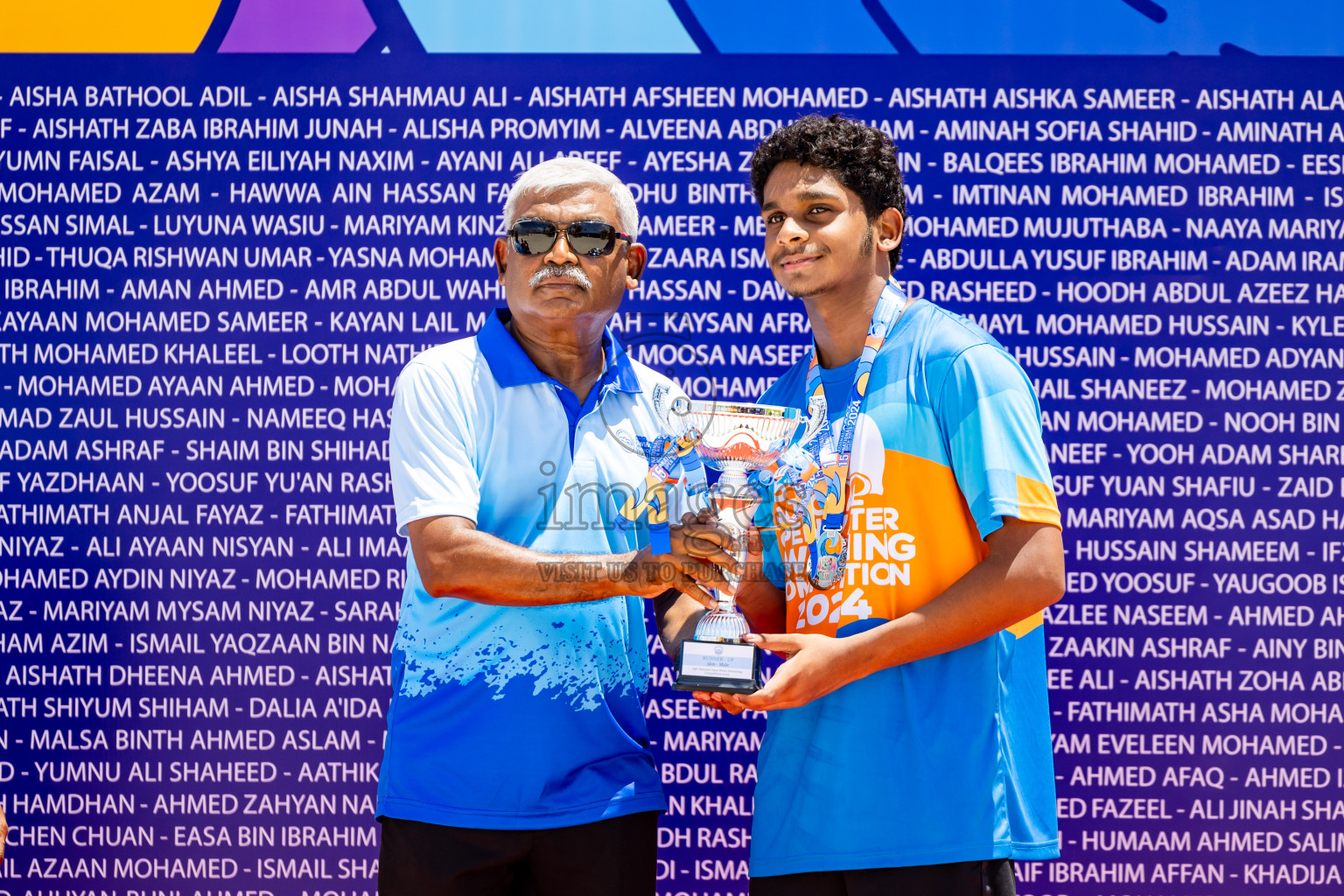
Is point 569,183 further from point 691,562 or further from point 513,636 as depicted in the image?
point 513,636

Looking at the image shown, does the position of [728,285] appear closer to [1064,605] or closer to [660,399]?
[660,399]

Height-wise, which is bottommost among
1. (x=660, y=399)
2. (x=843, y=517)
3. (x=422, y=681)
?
(x=422, y=681)

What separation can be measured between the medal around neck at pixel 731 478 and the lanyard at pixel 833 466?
71mm

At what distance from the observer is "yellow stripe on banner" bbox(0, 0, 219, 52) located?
3473 mm

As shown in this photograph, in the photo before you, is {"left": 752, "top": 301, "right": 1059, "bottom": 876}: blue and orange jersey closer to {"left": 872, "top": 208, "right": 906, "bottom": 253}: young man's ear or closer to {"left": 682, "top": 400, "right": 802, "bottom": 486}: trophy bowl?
{"left": 682, "top": 400, "right": 802, "bottom": 486}: trophy bowl

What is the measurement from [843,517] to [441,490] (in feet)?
3.11

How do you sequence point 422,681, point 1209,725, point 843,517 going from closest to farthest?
point 843,517
point 422,681
point 1209,725

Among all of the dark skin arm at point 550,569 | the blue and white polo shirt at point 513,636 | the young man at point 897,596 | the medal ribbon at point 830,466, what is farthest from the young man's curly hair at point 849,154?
the dark skin arm at point 550,569

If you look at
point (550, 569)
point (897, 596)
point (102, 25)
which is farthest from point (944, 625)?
point (102, 25)

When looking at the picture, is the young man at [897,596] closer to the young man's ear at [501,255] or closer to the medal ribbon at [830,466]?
the medal ribbon at [830,466]

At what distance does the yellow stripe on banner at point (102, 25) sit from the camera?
11.4ft

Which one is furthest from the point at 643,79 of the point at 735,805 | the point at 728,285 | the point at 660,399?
the point at 735,805

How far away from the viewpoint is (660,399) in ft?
7.36

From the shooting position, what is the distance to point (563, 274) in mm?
2418
